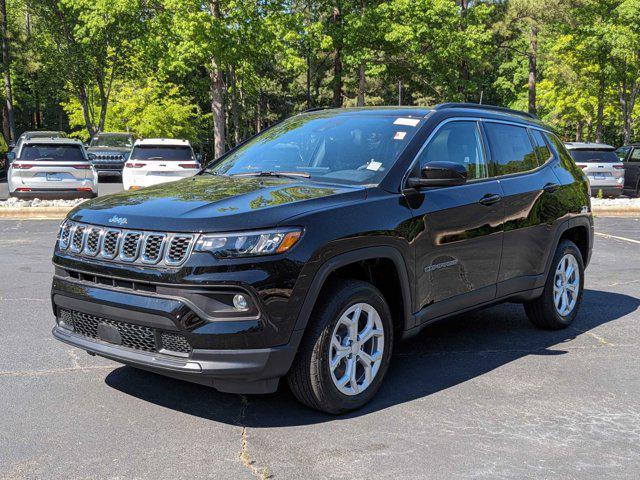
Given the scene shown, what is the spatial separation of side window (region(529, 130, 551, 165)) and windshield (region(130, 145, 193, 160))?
1249 cm

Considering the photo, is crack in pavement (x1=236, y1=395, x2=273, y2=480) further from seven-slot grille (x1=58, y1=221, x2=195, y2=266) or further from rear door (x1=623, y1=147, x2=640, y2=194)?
rear door (x1=623, y1=147, x2=640, y2=194)

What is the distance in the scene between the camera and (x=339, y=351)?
165 inches

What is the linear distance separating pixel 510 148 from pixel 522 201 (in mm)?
453

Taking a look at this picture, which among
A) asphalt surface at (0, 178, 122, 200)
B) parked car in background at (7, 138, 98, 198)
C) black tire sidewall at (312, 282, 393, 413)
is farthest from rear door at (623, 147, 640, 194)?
black tire sidewall at (312, 282, 393, 413)

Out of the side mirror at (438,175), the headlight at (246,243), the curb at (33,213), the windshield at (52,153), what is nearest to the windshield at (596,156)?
the windshield at (52,153)

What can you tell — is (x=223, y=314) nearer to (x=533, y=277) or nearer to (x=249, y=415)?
(x=249, y=415)

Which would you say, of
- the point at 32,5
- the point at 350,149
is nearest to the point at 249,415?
the point at 350,149

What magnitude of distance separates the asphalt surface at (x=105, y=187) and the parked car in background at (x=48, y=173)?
258cm

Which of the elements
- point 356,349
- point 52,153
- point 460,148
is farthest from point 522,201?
point 52,153

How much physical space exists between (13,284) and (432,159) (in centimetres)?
514

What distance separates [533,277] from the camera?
5.84 m

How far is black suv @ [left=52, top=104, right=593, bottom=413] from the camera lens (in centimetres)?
377

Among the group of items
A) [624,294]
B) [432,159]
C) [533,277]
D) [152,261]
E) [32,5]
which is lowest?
[624,294]

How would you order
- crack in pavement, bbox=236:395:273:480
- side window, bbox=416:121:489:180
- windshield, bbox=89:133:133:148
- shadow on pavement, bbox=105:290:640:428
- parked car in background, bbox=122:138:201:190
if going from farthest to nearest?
windshield, bbox=89:133:133:148 → parked car in background, bbox=122:138:201:190 → side window, bbox=416:121:489:180 → shadow on pavement, bbox=105:290:640:428 → crack in pavement, bbox=236:395:273:480
